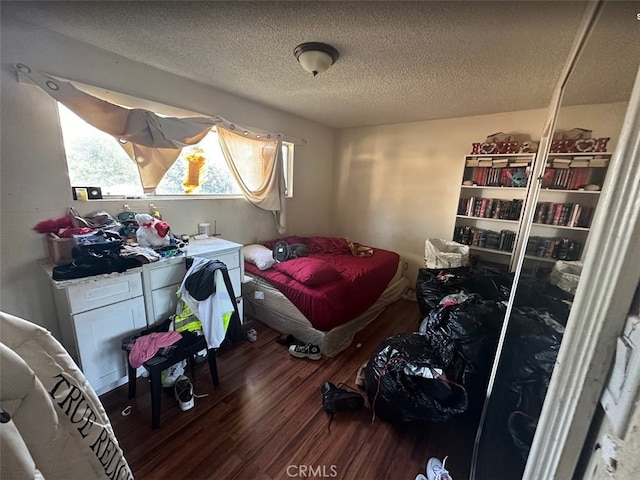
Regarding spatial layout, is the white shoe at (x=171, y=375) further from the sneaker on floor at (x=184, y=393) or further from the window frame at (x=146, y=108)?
the window frame at (x=146, y=108)

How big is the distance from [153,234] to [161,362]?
2.99 ft

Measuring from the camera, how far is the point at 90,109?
5.56 feet

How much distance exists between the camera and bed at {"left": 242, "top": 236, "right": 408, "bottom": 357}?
2139 millimetres

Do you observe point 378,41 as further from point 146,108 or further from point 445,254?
point 445,254

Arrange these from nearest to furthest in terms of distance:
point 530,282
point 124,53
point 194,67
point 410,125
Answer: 1. point 530,282
2. point 124,53
3. point 194,67
4. point 410,125

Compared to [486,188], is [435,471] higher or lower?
lower

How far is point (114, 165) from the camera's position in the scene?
2.03 m

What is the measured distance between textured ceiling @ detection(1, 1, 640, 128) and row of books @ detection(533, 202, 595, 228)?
383 mm

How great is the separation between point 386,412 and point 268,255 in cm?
171

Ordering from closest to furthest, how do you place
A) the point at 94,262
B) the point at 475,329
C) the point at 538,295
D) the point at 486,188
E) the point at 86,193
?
the point at 538,295, the point at 475,329, the point at 94,262, the point at 86,193, the point at 486,188

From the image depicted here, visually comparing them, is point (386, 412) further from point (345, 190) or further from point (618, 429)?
point (345, 190)

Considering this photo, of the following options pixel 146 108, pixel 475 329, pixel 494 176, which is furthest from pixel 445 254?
pixel 146 108

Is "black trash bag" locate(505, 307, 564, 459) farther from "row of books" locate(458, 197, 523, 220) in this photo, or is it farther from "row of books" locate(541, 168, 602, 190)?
"row of books" locate(458, 197, 523, 220)

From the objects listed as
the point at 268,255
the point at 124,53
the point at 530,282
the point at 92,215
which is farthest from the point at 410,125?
the point at 92,215
